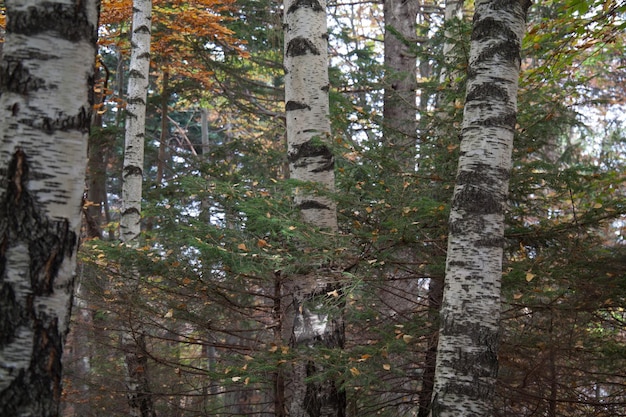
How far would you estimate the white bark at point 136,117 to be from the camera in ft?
25.8

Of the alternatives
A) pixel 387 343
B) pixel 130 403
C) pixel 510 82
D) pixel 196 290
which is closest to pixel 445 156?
pixel 510 82

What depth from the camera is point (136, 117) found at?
804cm

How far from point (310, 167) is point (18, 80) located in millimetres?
3283

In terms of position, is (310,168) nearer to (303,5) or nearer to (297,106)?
(297,106)

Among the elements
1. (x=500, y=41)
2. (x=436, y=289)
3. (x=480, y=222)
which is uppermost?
(x=500, y=41)

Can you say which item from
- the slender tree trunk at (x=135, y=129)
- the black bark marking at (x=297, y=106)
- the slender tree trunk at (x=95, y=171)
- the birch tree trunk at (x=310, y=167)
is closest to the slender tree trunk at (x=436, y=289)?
the birch tree trunk at (x=310, y=167)

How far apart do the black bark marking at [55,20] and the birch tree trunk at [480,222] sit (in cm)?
239

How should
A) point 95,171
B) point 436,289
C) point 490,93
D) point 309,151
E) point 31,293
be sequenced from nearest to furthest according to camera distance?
1. point 31,293
2. point 490,93
3. point 309,151
4. point 436,289
5. point 95,171

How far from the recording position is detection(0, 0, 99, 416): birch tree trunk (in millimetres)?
2162

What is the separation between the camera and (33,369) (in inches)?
85.6

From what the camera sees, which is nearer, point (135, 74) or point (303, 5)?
point (303, 5)

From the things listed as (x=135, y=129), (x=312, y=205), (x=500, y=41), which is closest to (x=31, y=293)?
(x=500, y=41)

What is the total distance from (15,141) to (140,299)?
3.94 metres

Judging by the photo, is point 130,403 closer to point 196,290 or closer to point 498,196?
point 196,290
